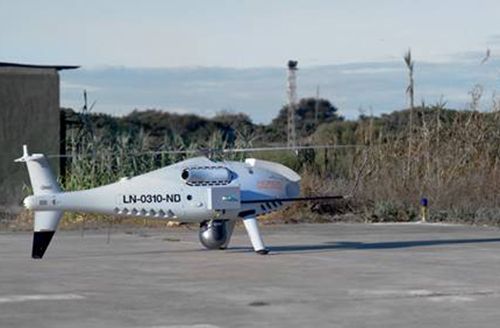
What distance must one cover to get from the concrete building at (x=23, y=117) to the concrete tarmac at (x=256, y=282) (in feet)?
33.9

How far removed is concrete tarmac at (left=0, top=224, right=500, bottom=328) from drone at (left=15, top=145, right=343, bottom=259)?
24.4 inches

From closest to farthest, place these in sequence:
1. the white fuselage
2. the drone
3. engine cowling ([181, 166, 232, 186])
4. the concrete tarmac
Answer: the concrete tarmac < the drone < the white fuselage < engine cowling ([181, 166, 232, 186])

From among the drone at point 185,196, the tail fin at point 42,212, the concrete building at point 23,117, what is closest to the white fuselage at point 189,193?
the drone at point 185,196

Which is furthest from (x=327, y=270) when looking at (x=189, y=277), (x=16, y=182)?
(x=16, y=182)

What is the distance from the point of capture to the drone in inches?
826

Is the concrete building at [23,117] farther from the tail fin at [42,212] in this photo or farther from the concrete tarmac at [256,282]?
the tail fin at [42,212]

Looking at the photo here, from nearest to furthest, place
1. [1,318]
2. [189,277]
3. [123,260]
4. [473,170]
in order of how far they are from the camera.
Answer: [1,318], [189,277], [123,260], [473,170]

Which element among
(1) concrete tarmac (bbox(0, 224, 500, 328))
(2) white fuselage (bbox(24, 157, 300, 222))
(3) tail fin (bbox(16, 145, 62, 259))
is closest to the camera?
(1) concrete tarmac (bbox(0, 224, 500, 328))

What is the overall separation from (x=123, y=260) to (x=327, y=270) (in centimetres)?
376

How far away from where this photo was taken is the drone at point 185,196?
826 inches

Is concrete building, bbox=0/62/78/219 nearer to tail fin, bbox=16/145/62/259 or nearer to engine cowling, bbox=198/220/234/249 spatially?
engine cowling, bbox=198/220/234/249

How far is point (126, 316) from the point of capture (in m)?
14.8

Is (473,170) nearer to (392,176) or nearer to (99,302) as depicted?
(392,176)

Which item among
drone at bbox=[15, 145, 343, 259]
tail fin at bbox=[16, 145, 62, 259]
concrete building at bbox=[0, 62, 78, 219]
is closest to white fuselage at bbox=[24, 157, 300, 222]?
drone at bbox=[15, 145, 343, 259]
